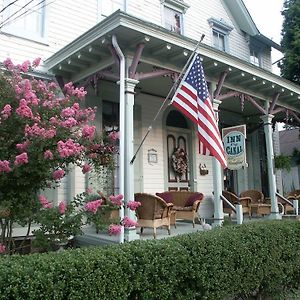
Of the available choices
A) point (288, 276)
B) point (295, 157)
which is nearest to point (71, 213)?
point (288, 276)

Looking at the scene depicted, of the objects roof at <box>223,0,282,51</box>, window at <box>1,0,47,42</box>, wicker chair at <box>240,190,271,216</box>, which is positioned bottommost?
wicker chair at <box>240,190,271,216</box>

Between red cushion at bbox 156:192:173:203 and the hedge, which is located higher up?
red cushion at bbox 156:192:173:203

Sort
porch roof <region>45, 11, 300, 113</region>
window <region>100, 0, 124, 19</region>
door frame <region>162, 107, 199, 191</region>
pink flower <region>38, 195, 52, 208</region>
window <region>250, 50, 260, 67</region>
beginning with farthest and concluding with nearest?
1. window <region>250, 50, 260, 67</region>
2. door frame <region>162, 107, 199, 191</region>
3. window <region>100, 0, 124, 19</region>
4. porch roof <region>45, 11, 300, 113</region>
5. pink flower <region>38, 195, 52, 208</region>

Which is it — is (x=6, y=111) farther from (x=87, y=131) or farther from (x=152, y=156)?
(x=152, y=156)

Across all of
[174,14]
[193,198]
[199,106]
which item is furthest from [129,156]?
[174,14]

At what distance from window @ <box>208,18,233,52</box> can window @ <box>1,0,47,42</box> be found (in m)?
6.57

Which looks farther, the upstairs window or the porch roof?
the upstairs window

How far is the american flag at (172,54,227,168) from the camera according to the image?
5.99 metres

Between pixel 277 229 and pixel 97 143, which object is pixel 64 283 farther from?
pixel 277 229

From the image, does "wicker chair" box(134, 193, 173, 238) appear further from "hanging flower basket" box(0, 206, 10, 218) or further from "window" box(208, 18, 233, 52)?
"window" box(208, 18, 233, 52)

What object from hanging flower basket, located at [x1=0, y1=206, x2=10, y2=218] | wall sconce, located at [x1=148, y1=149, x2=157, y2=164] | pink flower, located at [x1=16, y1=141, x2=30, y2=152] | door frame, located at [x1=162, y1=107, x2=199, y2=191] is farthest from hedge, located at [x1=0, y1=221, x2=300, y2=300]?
door frame, located at [x1=162, y1=107, x2=199, y2=191]

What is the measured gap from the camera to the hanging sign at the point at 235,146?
7.67 metres

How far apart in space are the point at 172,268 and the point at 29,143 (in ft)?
6.90

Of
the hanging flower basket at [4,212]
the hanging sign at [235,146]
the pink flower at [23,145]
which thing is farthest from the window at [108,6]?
the hanging flower basket at [4,212]
